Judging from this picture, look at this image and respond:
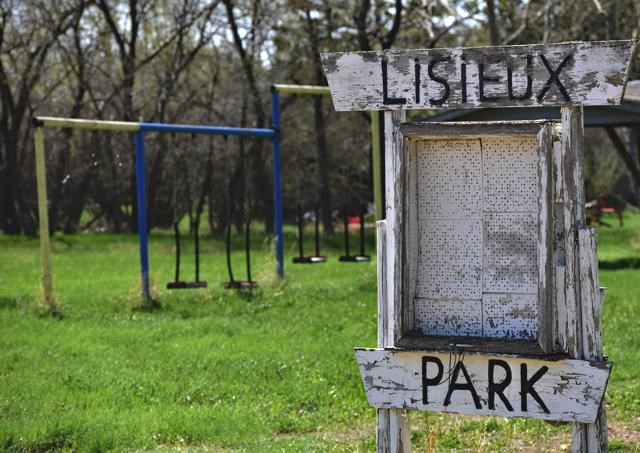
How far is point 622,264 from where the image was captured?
638 inches

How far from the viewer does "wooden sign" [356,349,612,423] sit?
Result: 4.05m

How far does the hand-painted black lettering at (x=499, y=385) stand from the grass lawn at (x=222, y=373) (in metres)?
0.74

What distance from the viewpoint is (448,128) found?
13.8ft

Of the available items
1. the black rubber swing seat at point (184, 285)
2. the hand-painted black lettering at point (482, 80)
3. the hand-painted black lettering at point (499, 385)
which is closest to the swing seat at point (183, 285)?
the black rubber swing seat at point (184, 285)

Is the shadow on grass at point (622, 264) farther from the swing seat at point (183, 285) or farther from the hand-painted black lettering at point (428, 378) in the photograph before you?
the hand-painted black lettering at point (428, 378)

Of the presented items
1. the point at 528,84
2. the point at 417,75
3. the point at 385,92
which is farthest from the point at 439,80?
the point at 528,84

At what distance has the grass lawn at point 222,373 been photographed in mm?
6090

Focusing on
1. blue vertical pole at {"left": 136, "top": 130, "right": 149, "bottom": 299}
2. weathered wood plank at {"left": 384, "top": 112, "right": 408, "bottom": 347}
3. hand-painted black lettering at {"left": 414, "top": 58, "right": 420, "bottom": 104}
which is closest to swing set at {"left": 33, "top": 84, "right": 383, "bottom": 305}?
blue vertical pole at {"left": 136, "top": 130, "right": 149, "bottom": 299}

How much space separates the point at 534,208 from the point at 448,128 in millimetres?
450

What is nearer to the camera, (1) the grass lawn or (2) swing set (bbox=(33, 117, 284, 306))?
(1) the grass lawn

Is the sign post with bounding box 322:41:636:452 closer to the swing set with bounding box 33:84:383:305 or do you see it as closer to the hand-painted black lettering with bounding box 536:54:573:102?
the hand-painted black lettering with bounding box 536:54:573:102

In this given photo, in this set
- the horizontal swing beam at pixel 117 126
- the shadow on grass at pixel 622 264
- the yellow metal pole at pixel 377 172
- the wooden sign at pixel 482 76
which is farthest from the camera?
the shadow on grass at pixel 622 264

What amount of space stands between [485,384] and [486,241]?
56 cm

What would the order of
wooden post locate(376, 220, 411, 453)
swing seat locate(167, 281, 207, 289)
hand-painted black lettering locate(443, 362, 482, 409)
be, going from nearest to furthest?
hand-painted black lettering locate(443, 362, 482, 409)
wooden post locate(376, 220, 411, 453)
swing seat locate(167, 281, 207, 289)
